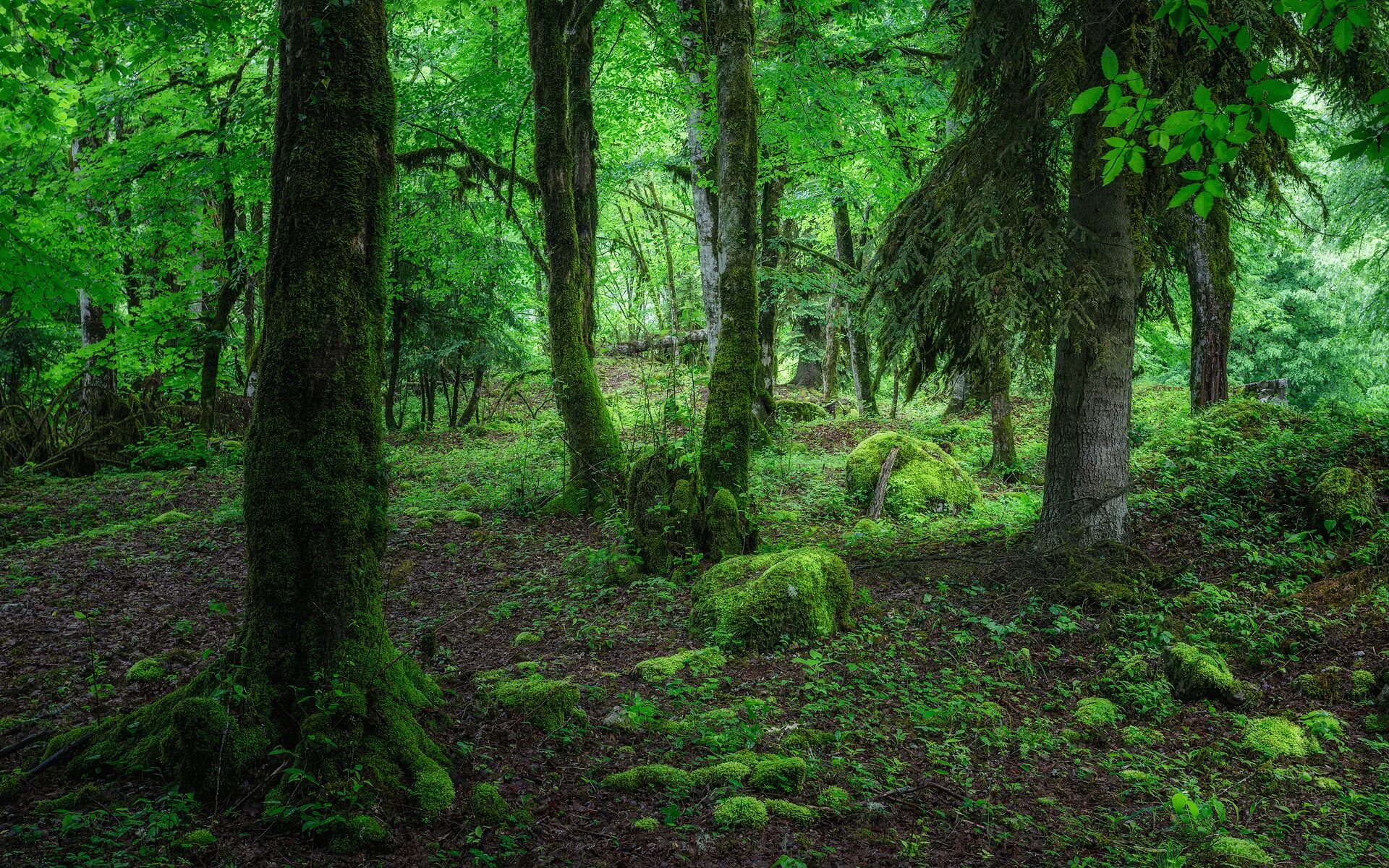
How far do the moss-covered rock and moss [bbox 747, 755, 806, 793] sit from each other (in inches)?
47.5

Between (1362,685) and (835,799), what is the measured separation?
13.5 feet

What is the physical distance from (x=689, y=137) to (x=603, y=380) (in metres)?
11.1

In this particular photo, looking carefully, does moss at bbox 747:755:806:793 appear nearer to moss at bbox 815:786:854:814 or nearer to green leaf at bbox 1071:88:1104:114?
moss at bbox 815:786:854:814

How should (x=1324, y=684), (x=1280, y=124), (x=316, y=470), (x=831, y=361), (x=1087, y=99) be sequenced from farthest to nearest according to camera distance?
(x=831, y=361) < (x=1324, y=684) < (x=316, y=470) < (x=1087, y=99) < (x=1280, y=124)

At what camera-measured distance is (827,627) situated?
617cm

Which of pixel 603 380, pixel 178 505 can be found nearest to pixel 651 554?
pixel 178 505

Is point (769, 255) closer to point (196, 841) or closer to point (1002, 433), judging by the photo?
point (1002, 433)

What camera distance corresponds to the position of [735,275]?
8.09 metres

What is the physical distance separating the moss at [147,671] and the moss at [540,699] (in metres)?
2.29

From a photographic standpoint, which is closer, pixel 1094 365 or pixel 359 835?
pixel 359 835

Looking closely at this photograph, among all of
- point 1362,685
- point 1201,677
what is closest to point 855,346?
point 1201,677

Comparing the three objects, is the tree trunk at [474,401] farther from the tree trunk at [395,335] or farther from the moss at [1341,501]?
the moss at [1341,501]

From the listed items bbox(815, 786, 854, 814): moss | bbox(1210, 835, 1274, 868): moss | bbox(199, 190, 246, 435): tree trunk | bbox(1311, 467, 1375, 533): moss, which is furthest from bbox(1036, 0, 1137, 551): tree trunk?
bbox(199, 190, 246, 435): tree trunk

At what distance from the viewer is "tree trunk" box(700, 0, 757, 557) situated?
8062 millimetres
